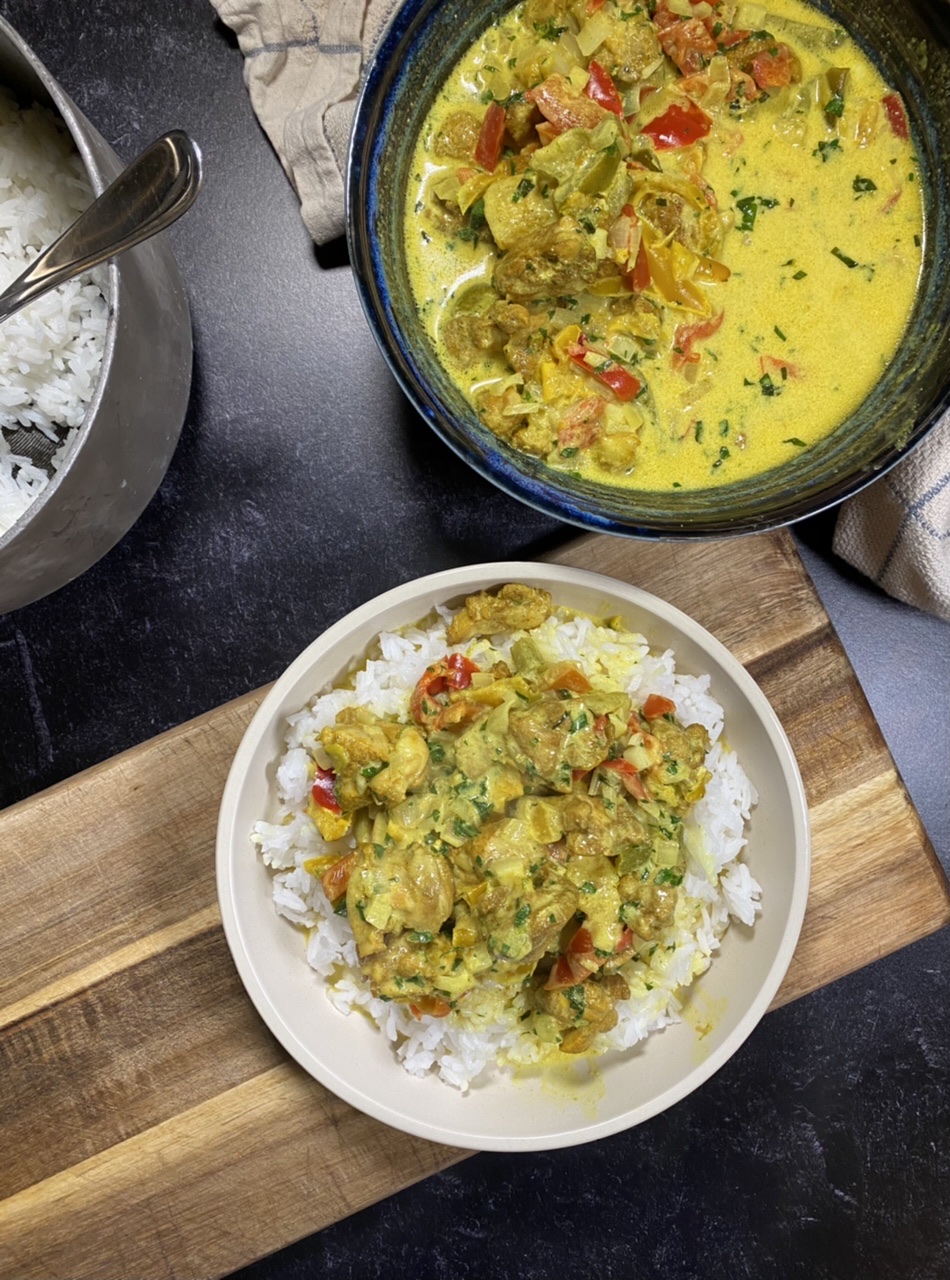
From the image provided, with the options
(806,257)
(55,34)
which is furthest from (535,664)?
(55,34)

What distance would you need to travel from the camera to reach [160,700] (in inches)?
102

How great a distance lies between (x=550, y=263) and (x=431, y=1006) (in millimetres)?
1471

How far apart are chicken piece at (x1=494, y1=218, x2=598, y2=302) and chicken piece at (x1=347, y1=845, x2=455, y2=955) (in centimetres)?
108

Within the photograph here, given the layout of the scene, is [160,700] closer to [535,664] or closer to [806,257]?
[535,664]

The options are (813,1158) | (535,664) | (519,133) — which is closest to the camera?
(519,133)

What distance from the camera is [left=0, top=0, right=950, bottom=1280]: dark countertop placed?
2.53m

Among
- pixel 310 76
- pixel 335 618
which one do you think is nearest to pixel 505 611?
pixel 335 618

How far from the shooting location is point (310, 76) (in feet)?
7.93

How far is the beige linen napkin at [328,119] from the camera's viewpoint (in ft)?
7.79

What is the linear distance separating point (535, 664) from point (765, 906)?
701mm

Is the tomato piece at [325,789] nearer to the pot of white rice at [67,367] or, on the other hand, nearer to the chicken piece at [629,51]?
the pot of white rice at [67,367]

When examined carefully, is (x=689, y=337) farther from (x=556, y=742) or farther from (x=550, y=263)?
(x=556, y=742)

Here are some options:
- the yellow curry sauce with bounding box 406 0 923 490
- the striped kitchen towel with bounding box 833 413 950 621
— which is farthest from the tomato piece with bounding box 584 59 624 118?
the striped kitchen towel with bounding box 833 413 950 621

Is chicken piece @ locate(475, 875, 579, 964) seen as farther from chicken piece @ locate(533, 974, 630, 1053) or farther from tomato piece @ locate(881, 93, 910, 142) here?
tomato piece @ locate(881, 93, 910, 142)
